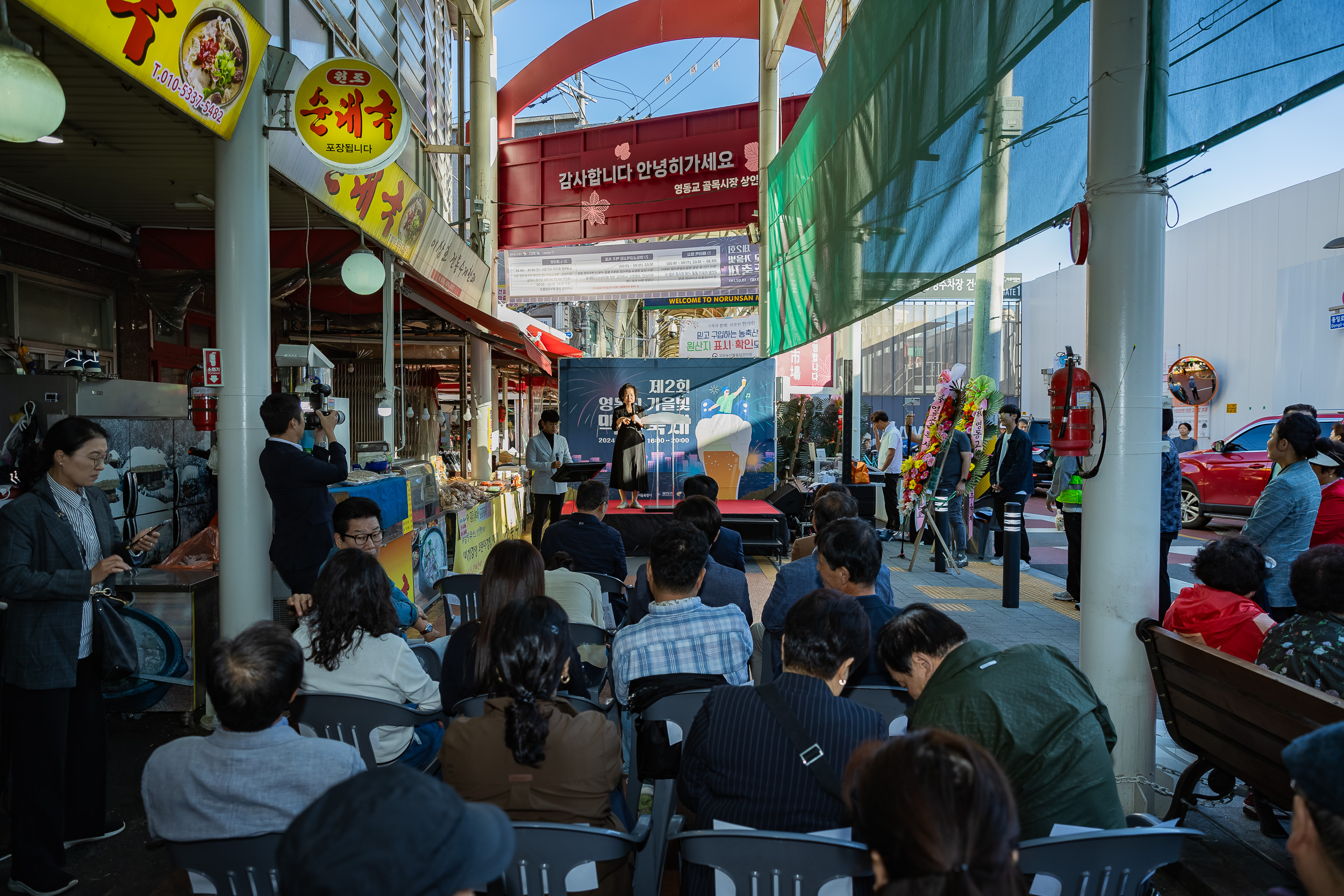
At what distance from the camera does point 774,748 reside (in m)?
1.91

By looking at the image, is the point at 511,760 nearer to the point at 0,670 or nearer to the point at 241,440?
the point at 0,670

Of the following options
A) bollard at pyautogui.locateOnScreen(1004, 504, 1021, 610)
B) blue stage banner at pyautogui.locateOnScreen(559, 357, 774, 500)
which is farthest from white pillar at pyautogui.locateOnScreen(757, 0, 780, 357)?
Answer: bollard at pyautogui.locateOnScreen(1004, 504, 1021, 610)

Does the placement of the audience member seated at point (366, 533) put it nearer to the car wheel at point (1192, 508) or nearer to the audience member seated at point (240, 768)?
the audience member seated at point (240, 768)

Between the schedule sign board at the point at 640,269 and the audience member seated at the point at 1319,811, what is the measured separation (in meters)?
12.8

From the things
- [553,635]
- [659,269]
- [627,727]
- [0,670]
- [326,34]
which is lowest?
[627,727]

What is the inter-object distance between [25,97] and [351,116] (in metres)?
1.98

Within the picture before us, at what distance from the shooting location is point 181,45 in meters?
3.90

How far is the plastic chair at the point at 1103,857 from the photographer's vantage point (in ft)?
5.61

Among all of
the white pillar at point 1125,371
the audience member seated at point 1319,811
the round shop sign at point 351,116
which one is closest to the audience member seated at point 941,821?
the audience member seated at point 1319,811

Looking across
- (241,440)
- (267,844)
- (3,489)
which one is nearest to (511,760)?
(267,844)

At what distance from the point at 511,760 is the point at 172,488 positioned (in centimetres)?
492

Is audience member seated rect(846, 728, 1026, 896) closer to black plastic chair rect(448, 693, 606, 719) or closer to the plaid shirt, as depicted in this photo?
black plastic chair rect(448, 693, 606, 719)

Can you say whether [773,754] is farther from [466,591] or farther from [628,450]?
[628,450]

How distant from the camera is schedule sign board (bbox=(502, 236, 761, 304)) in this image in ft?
45.3
